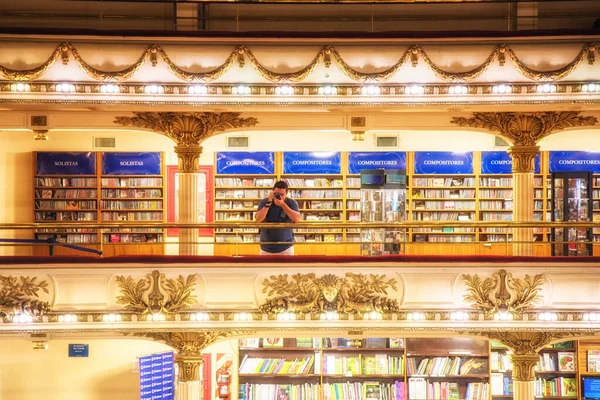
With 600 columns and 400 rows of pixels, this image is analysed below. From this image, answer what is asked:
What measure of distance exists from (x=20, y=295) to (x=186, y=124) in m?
2.69

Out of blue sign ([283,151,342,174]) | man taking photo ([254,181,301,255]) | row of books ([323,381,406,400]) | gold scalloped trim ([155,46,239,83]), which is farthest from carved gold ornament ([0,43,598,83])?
row of books ([323,381,406,400])

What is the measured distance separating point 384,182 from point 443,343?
2297mm

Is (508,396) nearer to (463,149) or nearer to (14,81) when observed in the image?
(463,149)

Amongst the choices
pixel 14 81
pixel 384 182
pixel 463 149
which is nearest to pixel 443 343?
pixel 384 182

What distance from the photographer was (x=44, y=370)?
31.0 ft

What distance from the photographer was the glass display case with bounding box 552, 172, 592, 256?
10789 mm

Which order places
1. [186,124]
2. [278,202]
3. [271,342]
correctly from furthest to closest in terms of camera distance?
[271,342] < [186,124] < [278,202]

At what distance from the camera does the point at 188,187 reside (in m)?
8.46

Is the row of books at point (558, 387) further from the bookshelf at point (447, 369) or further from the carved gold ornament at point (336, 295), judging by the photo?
the carved gold ornament at point (336, 295)

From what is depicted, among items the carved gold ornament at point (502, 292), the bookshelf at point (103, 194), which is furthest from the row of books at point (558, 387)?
the bookshelf at point (103, 194)

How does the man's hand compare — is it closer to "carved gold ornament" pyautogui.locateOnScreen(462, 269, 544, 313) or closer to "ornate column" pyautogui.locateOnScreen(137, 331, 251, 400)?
"ornate column" pyautogui.locateOnScreen(137, 331, 251, 400)

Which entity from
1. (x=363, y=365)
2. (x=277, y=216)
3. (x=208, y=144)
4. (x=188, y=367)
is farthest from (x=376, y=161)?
(x=188, y=367)

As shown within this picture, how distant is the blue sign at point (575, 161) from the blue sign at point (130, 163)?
6.18 meters

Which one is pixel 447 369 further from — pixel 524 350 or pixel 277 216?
pixel 277 216
